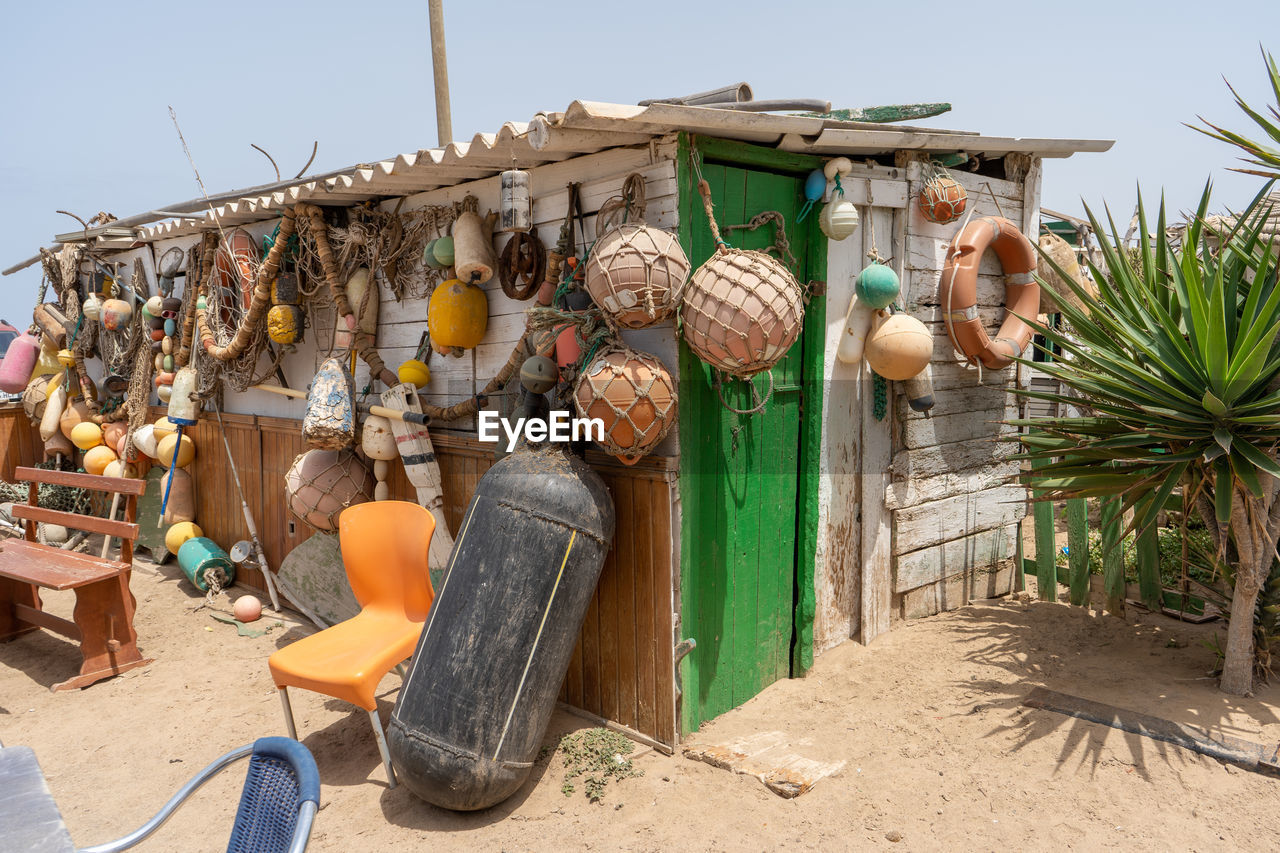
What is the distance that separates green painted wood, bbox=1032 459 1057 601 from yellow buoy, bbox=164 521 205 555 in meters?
6.56

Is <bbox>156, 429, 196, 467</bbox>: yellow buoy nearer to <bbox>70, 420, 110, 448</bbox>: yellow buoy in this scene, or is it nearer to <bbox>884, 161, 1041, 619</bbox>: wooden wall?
<bbox>70, 420, 110, 448</bbox>: yellow buoy

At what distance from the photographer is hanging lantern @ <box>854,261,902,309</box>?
4.17 m

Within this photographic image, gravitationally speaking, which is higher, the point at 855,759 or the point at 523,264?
the point at 523,264

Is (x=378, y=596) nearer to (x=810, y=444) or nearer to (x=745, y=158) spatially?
(x=810, y=444)

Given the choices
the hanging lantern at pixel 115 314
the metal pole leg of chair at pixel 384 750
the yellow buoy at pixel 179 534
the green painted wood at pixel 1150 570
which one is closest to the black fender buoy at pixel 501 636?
the metal pole leg of chair at pixel 384 750

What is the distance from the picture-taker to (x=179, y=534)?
679 cm

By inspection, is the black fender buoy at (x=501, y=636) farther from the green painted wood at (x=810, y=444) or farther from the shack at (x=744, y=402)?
the green painted wood at (x=810, y=444)

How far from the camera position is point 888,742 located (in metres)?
3.60

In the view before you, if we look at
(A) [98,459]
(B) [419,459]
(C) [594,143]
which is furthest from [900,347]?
(A) [98,459]

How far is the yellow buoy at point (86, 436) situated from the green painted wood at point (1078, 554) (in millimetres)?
8294

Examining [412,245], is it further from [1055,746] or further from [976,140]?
[1055,746]

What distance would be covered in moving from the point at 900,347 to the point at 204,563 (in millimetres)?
5431

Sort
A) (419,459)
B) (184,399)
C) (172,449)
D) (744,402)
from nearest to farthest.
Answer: (744,402) → (419,459) → (184,399) → (172,449)

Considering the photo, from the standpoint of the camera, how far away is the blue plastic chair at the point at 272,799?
1674 millimetres
